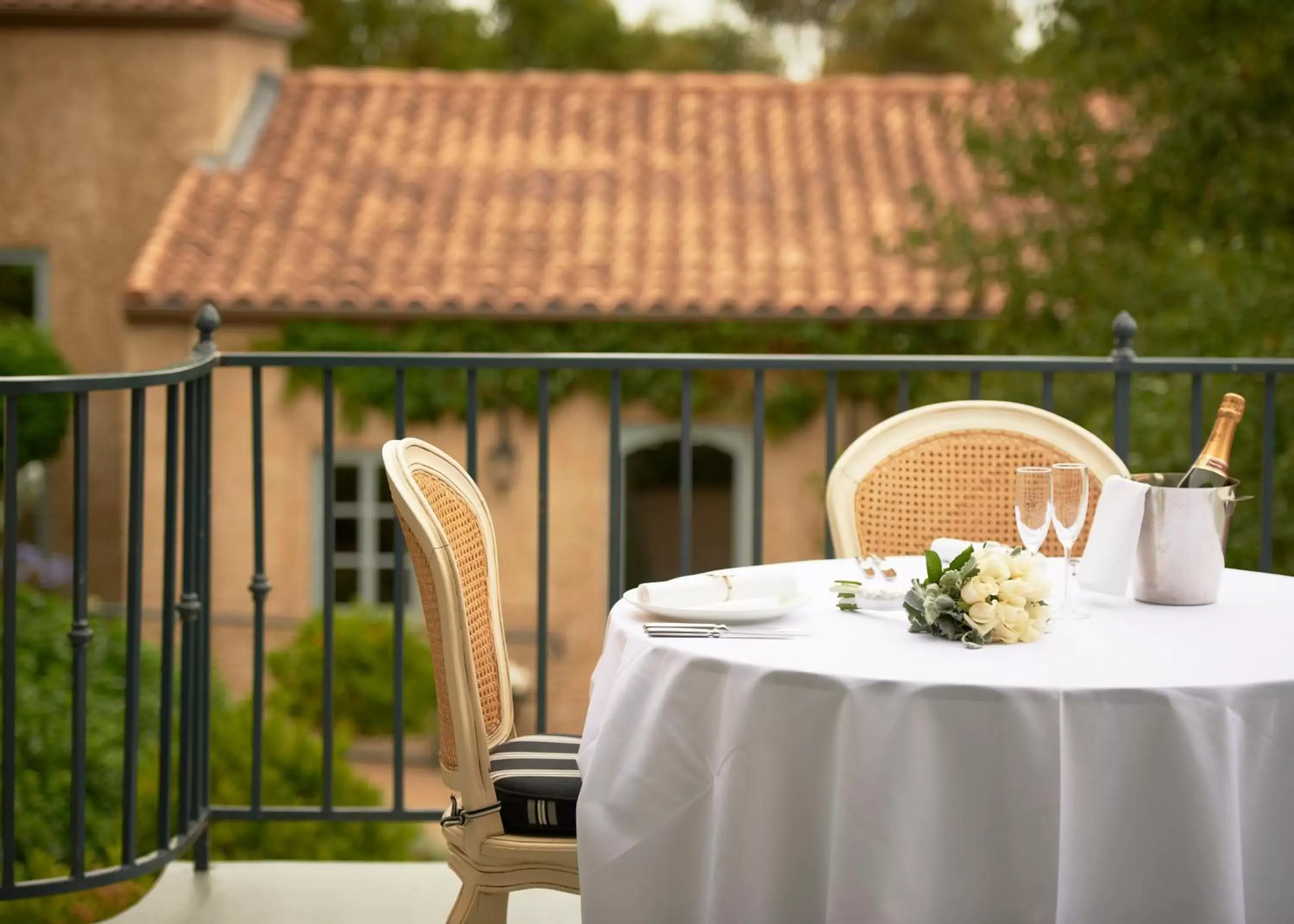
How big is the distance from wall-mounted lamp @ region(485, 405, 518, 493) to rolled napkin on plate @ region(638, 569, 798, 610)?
811cm

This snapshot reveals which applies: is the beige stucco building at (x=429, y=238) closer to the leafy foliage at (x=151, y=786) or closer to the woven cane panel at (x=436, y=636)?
the leafy foliage at (x=151, y=786)

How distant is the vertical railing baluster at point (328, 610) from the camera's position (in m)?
2.79

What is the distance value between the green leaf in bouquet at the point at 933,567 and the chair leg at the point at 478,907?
0.73 m

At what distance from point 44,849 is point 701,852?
4241 millimetres

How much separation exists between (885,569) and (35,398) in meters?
9.21

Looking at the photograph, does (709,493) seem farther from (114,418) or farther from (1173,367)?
(1173,367)

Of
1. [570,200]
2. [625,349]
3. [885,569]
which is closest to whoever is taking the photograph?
[885,569]

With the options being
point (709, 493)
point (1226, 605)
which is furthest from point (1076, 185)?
point (1226, 605)

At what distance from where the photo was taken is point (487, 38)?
1972 cm

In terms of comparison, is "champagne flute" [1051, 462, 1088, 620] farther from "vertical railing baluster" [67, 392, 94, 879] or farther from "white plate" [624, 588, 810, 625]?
"vertical railing baluster" [67, 392, 94, 879]

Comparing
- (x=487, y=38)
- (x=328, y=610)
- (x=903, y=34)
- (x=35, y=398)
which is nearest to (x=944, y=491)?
(x=328, y=610)

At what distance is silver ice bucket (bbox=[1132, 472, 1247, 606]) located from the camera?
202 centimetres

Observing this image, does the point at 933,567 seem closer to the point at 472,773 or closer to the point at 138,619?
the point at 472,773

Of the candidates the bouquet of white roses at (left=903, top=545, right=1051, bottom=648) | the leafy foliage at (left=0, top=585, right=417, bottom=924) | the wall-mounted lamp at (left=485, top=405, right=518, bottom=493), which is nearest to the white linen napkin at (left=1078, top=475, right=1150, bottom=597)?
the bouquet of white roses at (left=903, top=545, right=1051, bottom=648)
